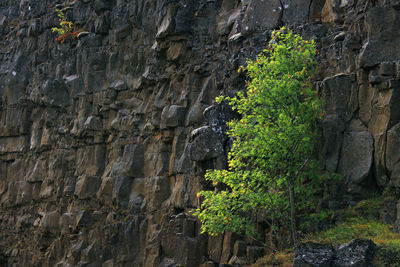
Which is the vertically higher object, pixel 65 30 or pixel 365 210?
pixel 65 30

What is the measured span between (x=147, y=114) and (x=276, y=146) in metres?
17.3

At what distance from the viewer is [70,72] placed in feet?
140

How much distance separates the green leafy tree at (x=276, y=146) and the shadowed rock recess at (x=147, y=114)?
6.29ft

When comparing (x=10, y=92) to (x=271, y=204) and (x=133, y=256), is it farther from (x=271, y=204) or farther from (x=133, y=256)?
(x=271, y=204)

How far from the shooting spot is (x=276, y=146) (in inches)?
740

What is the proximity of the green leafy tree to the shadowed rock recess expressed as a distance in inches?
75.5

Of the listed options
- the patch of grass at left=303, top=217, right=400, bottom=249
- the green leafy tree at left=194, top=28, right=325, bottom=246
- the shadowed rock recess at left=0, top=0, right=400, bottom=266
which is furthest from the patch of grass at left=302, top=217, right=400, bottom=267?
the shadowed rock recess at left=0, top=0, right=400, bottom=266

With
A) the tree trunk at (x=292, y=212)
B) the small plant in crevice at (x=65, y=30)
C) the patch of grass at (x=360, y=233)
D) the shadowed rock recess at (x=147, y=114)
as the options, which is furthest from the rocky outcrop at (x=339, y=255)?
the small plant in crevice at (x=65, y=30)

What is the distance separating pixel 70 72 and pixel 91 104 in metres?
4.85

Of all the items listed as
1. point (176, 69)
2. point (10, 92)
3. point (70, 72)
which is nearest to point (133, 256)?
point (176, 69)

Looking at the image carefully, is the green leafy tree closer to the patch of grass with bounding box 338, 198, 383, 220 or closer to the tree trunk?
the tree trunk

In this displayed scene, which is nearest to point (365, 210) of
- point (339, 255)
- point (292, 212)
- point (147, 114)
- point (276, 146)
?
point (292, 212)

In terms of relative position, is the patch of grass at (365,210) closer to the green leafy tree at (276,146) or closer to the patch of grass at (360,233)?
the patch of grass at (360,233)

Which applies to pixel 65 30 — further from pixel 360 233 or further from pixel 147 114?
pixel 360 233
